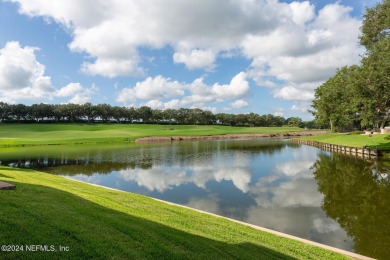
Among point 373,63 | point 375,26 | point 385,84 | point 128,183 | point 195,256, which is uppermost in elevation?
point 375,26

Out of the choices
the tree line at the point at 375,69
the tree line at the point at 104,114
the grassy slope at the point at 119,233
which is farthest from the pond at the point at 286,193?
the tree line at the point at 104,114

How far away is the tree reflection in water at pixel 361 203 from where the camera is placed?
1171cm

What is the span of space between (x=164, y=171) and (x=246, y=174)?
8.75 metres

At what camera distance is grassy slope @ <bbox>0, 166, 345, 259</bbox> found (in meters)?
6.36

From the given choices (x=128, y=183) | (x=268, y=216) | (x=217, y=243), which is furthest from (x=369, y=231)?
(x=128, y=183)

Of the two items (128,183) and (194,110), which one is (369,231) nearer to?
(128,183)

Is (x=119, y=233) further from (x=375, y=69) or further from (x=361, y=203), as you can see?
(x=375, y=69)

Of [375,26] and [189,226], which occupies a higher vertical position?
[375,26]

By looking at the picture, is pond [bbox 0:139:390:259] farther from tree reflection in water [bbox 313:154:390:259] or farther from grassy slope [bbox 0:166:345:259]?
grassy slope [bbox 0:166:345:259]

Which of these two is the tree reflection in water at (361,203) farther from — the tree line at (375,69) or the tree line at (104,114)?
the tree line at (104,114)

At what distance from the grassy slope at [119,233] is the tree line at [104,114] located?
6272 inches

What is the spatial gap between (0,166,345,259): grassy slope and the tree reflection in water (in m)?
3.18

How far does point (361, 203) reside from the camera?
17.0 metres

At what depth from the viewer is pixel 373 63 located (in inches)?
1250
